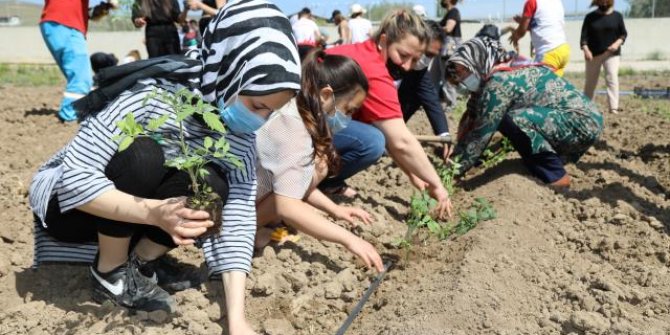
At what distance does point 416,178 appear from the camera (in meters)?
3.76

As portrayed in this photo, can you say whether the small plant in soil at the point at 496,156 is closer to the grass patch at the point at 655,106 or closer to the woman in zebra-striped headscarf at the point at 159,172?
the woman in zebra-striped headscarf at the point at 159,172

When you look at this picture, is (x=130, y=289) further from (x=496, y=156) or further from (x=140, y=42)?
(x=140, y=42)

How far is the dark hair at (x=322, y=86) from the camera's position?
2.63m

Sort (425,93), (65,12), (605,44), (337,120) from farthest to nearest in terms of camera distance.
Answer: (605,44), (65,12), (425,93), (337,120)

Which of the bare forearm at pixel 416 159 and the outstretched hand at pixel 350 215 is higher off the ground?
the bare forearm at pixel 416 159

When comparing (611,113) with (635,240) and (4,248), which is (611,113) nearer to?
(635,240)

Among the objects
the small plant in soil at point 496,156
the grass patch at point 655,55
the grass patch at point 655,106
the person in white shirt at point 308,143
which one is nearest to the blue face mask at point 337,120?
the person in white shirt at point 308,143

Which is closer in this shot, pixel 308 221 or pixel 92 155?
pixel 92 155

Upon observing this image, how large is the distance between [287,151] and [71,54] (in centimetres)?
395

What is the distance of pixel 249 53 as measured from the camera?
196cm

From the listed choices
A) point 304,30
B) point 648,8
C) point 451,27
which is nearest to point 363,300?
point 451,27

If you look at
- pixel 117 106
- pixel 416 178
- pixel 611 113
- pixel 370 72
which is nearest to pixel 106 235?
pixel 117 106

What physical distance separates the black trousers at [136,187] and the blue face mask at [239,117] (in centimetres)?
23

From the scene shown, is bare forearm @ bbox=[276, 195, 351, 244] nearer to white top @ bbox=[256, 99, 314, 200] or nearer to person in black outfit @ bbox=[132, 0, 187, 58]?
white top @ bbox=[256, 99, 314, 200]
